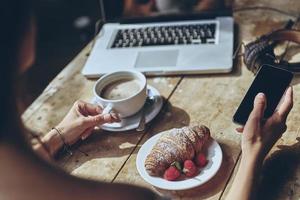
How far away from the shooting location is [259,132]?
0.89m

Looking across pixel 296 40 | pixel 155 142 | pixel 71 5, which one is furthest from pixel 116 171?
pixel 71 5

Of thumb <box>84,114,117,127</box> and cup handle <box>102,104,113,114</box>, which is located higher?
cup handle <box>102,104,113,114</box>

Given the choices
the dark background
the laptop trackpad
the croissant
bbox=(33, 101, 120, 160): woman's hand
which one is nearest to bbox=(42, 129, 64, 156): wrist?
bbox=(33, 101, 120, 160): woman's hand

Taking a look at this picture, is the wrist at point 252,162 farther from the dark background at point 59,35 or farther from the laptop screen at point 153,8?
the dark background at point 59,35

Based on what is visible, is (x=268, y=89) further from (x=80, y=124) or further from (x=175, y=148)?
(x=80, y=124)

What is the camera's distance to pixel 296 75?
3.68 feet

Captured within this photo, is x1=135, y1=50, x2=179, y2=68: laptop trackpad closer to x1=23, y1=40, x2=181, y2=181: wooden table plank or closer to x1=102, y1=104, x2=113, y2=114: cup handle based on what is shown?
x1=23, y1=40, x2=181, y2=181: wooden table plank

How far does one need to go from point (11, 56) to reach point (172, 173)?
18.1 inches

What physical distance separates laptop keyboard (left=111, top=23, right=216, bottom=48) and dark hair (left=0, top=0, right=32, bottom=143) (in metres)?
0.82

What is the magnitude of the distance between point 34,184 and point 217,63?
0.73 meters

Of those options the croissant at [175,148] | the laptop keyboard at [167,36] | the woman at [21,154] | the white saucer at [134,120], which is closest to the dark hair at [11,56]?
the woman at [21,154]

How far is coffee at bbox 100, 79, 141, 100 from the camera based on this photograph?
1.08 m

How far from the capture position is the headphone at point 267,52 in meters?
1.12

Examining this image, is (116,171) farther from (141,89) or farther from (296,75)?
(296,75)
